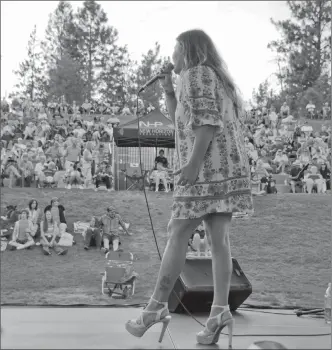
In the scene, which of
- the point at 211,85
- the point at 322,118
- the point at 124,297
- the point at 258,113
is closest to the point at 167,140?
the point at 124,297

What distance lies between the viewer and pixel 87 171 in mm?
13289

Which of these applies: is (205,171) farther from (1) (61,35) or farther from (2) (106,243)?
(1) (61,35)

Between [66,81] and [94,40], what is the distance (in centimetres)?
584

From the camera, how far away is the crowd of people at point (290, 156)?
540 inches

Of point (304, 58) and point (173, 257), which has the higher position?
point (304, 58)

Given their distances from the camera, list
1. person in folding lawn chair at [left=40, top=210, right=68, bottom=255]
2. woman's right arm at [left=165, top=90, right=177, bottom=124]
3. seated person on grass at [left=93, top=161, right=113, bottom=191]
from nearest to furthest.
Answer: woman's right arm at [left=165, top=90, right=177, bottom=124] < person in folding lawn chair at [left=40, top=210, right=68, bottom=255] < seated person on grass at [left=93, top=161, right=113, bottom=191]

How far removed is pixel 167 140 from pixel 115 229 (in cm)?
414

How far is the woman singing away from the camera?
2.21 metres

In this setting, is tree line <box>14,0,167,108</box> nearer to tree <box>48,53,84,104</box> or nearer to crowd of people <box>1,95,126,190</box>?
tree <box>48,53,84,104</box>

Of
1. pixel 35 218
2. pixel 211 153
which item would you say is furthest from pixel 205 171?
pixel 35 218

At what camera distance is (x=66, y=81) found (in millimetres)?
32875

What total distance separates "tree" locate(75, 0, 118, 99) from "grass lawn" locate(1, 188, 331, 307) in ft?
→ 84.5

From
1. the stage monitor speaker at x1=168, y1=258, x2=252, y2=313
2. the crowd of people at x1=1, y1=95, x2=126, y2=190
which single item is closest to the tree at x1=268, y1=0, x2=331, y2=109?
the crowd of people at x1=1, y1=95, x2=126, y2=190

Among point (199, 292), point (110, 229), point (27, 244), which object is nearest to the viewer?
point (199, 292)
